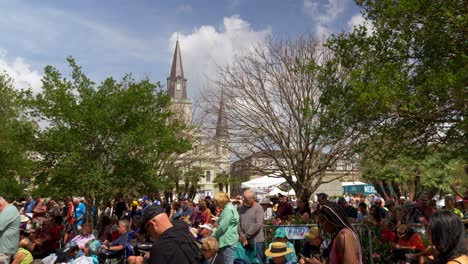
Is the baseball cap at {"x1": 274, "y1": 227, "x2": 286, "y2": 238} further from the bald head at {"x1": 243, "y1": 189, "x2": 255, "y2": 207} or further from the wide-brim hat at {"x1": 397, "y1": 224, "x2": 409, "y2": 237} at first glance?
the wide-brim hat at {"x1": 397, "y1": 224, "x2": 409, "y2": 237}

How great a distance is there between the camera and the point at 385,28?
11.5m

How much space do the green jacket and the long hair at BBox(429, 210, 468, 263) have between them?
15.9 ft

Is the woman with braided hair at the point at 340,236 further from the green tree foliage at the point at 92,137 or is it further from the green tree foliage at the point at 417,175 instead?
the green tree foliage at the point at 417,175

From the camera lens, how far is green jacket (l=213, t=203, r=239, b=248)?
7.49 metres

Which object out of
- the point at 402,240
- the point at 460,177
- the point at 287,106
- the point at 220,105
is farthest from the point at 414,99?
the point at 460,177

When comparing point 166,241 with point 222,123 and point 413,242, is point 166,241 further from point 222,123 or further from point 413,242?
point 222,123

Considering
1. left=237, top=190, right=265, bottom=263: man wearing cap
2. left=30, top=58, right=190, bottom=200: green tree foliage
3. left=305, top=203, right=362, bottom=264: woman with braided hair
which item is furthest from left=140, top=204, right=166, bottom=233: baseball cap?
left=30, top=58, right=190, bottom=200: green tree foliage

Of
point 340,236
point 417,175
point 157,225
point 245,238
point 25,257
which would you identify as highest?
point 417,175

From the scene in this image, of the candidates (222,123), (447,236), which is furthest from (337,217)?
(222,123)

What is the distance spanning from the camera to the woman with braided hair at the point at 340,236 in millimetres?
3373

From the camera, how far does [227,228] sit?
758 cm

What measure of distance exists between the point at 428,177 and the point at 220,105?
1551 centimetres

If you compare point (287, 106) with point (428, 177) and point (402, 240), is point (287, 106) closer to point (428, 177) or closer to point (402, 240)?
point (402, 240)

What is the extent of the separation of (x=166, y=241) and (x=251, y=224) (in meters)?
5.25
